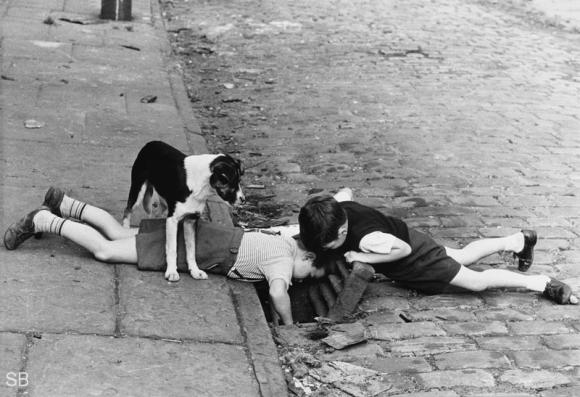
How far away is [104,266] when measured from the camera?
15.8ft

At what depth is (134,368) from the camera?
376 cm

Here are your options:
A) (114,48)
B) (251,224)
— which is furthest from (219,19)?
(251,224)

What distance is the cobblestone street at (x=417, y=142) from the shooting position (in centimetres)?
428

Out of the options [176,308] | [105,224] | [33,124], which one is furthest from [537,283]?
A: [33,124]

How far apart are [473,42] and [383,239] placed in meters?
8.26

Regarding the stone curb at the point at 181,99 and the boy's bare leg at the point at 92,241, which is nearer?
the boy's bare leg at the point at 92,241

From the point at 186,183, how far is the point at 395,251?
1.21 meters

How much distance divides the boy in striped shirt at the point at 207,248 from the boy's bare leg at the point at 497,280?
875 millimetres

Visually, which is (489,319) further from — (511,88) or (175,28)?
(175,28)

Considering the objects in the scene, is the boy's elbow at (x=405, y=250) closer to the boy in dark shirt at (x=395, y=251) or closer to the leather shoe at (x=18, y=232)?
the boy in dark shirt at (x=395, y=251)

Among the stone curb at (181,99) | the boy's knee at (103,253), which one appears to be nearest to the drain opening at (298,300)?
the boy's knee at (103,253)

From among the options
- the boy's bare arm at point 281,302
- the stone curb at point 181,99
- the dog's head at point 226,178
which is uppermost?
the dog's head at point 226,178

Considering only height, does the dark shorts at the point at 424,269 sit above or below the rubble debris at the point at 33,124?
above

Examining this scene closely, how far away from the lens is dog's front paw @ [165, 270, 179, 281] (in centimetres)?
472
